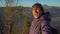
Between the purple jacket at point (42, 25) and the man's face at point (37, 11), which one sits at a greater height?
the man's face at point (37, 11)

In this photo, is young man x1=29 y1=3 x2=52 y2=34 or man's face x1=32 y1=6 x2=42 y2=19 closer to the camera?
young man x1=29 y1=3 x2=52 y2=34

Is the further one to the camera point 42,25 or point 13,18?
point 13,18

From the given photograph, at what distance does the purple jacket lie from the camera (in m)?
4.41

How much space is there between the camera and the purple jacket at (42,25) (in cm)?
441

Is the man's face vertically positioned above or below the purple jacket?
above

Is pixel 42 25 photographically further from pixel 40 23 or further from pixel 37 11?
pixel 37 11

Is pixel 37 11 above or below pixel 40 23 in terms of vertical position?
above

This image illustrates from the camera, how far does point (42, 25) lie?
14.6 feet

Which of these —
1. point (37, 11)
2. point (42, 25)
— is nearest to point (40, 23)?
point (42, 25)

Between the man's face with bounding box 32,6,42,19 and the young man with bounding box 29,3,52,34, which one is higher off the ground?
the man's face with bounding box 32,6,42,19

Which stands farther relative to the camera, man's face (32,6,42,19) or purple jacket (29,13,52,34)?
man's face (32,6,42,19)

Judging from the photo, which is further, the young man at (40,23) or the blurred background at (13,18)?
the blurred background at (13,18)

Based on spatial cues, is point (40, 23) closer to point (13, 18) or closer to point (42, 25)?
point (42, 25)

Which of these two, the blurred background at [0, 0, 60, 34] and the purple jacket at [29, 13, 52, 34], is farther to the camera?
the blurred background at [0, 0, 60, 34]
